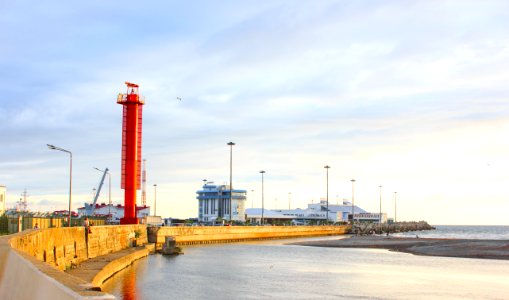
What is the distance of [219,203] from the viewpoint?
625 feet

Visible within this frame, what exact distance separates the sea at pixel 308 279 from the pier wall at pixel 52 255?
3.18 m

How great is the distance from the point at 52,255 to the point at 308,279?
19.0 meters

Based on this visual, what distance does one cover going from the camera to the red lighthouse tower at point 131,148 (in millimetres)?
66312

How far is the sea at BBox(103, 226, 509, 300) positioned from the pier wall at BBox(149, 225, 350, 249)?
1771cm

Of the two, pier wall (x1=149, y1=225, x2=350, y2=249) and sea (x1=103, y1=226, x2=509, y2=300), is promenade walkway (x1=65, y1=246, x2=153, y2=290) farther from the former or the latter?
pier wall (x1=149, y1=225, x2=350, y2=249)

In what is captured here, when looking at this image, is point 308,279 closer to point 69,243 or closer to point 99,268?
point 99,268

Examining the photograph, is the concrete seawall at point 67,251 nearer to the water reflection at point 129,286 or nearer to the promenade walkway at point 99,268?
the promenade walkway at point 99,268

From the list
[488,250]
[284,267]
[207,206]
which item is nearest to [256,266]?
[284,267]

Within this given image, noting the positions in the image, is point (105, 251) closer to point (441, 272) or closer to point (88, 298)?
point (441, 272)

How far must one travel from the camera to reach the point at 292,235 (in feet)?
440

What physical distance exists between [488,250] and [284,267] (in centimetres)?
3412

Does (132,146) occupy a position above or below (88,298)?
above

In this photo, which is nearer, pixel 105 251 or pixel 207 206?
pixel 105 251

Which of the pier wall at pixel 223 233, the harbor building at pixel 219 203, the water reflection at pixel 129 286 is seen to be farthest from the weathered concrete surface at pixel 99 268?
the harbor building at pixel 219 203
